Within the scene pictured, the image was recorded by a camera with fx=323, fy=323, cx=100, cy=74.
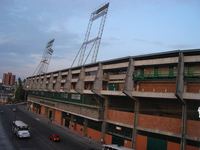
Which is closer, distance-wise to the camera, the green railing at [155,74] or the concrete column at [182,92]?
the concrete column at [182,92]

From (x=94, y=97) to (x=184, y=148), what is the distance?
29.0 meters

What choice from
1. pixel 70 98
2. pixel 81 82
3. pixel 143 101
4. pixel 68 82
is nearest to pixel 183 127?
pixel 143 101

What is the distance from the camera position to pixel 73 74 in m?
87.4

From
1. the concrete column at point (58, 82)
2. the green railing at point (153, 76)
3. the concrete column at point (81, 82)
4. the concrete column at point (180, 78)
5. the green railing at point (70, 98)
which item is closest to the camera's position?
the concrete column at point (180, 78)

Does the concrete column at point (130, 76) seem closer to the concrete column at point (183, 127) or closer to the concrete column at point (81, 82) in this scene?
the concrete column at point (183, 127)

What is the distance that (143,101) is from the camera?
2168 inches

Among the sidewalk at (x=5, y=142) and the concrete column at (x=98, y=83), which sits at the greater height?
the concrete column at (x=98, y=83)

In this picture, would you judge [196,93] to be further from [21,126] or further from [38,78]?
[38,78]

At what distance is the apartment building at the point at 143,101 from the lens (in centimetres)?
4509

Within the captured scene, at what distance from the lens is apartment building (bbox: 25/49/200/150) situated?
45.1m

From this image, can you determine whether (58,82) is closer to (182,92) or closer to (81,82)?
(81,82)

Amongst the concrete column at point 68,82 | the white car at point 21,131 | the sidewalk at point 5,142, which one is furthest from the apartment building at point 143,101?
the sidewalk at point 5,142

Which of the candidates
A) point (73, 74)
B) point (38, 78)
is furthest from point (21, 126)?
point (38, 78)

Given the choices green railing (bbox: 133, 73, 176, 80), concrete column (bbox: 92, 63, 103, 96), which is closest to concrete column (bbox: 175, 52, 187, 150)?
green railing (bbox: 133, 73, 176, 80)
